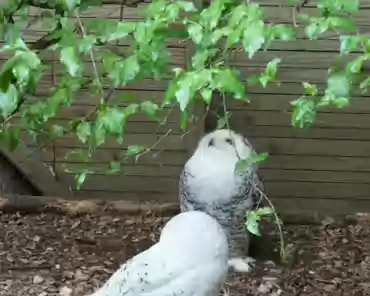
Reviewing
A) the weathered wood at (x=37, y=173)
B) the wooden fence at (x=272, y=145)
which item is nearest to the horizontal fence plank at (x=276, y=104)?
the wooden fence at (x=272, y=145)

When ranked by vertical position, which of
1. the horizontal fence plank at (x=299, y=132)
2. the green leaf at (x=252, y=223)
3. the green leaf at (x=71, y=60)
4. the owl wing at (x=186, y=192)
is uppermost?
the green leaf at (x=71, y=60)

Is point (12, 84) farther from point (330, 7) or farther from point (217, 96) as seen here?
point (217, 96)

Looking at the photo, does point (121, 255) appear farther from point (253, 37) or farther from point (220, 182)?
point (253, 37)

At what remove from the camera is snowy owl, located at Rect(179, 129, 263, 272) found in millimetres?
2215

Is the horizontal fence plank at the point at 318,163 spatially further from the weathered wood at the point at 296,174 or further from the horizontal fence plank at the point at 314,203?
the horizontal fence plank at the point at 314,203

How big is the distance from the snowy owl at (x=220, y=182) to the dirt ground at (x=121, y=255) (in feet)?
0.69

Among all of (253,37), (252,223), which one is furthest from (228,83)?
(252,223)

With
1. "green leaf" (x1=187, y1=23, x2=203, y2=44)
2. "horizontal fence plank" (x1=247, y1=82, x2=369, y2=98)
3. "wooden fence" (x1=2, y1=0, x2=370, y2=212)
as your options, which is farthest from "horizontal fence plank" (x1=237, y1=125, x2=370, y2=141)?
"green leaf" (x1=187, y1=23, x2=203, y2=44)

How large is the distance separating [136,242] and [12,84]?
132cm

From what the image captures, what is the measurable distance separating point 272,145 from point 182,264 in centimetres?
123

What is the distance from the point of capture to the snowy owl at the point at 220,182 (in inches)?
87.2

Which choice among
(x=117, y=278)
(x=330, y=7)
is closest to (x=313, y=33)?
(x=330, y=7)

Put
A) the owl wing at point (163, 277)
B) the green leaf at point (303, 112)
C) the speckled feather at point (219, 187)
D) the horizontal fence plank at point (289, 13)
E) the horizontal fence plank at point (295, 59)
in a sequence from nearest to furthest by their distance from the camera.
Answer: the green leaf at point (303, 112) < the owl wing at point (163, 277) < the speckled feather at point (219, 187) < the horizontal fence plank at point (289, 13) < the horizontal fence plank at point (295, 59)

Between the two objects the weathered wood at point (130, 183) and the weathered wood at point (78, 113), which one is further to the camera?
the weathered wood at point (130, 183)
